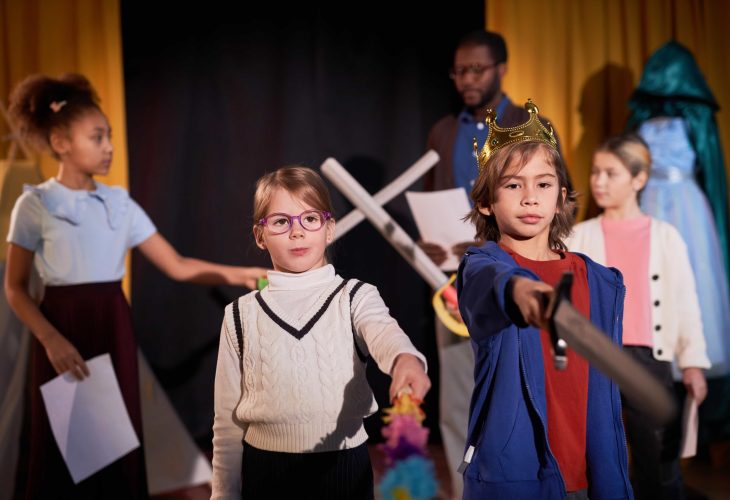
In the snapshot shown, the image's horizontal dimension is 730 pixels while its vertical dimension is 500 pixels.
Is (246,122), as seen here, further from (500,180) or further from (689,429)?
(500,180)

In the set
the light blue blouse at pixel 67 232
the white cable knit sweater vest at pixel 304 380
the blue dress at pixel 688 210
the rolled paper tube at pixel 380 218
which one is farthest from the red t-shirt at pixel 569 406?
the blue dress at pixel 688 210

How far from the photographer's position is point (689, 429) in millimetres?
2836

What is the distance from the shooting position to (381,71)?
422cm

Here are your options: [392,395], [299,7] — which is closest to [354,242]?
[299,7]

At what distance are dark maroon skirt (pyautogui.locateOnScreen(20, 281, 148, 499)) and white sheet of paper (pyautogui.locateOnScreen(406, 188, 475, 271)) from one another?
3.61ft

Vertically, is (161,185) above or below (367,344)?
above

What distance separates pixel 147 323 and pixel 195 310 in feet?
0.78

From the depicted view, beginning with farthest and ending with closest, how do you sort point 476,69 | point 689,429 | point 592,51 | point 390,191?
point 592,51 < point 476,69 < point 390,191 < point 689,429

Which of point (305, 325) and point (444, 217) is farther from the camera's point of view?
point (444, 217)

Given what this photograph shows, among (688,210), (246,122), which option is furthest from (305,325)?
(246,122)

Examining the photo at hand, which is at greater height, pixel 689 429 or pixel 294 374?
pixel 294 374

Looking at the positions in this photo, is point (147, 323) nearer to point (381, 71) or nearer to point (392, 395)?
point (381, 71)

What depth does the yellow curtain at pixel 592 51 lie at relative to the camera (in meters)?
3.82

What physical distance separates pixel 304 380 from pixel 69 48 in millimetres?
2540
